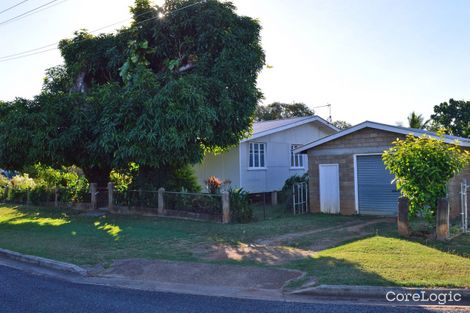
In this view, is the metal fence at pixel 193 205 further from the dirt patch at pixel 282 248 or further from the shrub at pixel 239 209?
the dirt patch at pixel 282 248

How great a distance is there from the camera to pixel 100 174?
2181 centimetres

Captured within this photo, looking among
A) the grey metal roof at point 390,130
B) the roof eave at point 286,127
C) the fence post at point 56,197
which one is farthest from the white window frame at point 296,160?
the fence post at point 56,197

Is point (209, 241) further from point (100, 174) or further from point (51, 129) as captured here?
point (100, 174)

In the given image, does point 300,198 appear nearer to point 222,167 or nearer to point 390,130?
point 390,130

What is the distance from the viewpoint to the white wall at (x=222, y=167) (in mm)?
22950

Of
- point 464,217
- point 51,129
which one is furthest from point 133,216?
point 464,217

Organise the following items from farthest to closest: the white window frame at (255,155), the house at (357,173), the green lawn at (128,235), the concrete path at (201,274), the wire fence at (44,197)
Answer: the white window frame at (255,155) → the wire fence at (44,197) → the house at (357,173) → the green lawn at (128,235) → the concrete path at (201,274)

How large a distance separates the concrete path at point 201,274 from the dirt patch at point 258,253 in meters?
0.73

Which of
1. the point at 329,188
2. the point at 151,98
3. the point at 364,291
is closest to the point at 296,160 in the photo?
the point at 329,188

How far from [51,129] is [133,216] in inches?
179

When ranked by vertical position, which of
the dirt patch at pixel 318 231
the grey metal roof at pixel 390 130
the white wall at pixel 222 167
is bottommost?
the dirt patch at pixel 318 231

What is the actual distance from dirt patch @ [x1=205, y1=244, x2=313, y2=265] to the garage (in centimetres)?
707

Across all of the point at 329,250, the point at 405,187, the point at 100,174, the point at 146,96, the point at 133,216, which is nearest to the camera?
the point at 329,250

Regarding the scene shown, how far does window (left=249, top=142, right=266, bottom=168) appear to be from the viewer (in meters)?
23.7
